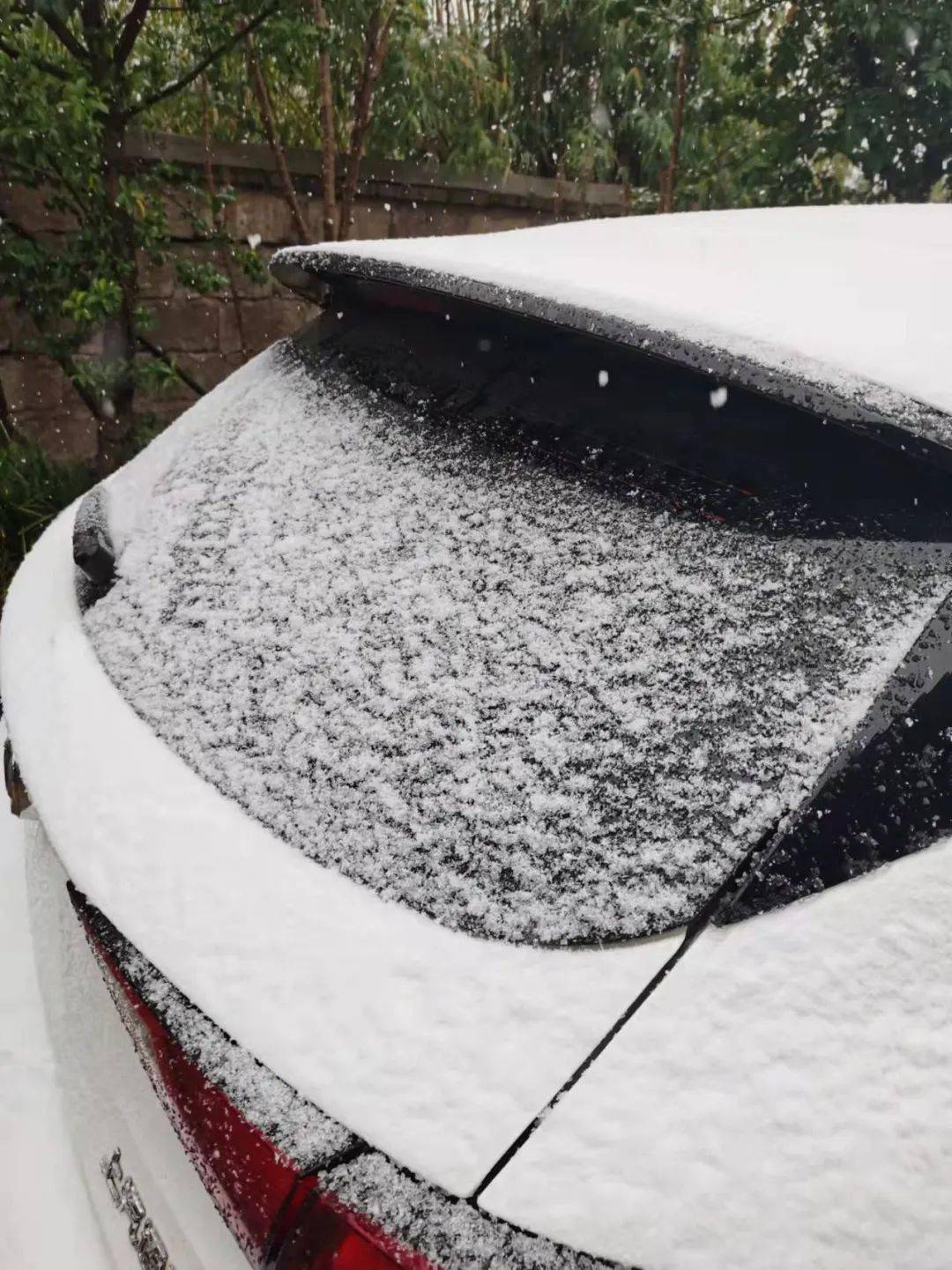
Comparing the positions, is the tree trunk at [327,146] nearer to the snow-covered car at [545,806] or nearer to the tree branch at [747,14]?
the tree branch at [747,14]

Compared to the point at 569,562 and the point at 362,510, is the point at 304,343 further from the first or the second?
the point at 569,562

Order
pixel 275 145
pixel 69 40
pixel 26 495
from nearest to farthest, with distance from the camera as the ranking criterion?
pixel 69 40 < pixel 26 495 < pixel 275 145

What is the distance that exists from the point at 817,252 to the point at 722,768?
89 cm

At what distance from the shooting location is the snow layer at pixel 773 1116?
24.3 inches

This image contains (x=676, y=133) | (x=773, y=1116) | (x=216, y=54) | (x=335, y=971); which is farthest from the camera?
(x=676, y=133)

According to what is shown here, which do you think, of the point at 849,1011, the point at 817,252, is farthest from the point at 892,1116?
the point at 817,252

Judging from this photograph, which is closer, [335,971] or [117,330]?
[335,971]

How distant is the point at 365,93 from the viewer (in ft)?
15.3

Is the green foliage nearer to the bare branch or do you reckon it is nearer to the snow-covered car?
the bare branch

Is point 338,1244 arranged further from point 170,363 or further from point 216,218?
point 216,218

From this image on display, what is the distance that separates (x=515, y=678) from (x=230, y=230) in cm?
489

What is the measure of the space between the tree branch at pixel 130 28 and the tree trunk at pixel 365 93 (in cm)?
120

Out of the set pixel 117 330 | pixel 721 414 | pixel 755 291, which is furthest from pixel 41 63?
pixel 721 414

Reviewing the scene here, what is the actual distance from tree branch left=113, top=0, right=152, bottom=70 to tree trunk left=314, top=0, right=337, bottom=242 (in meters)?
0.83
